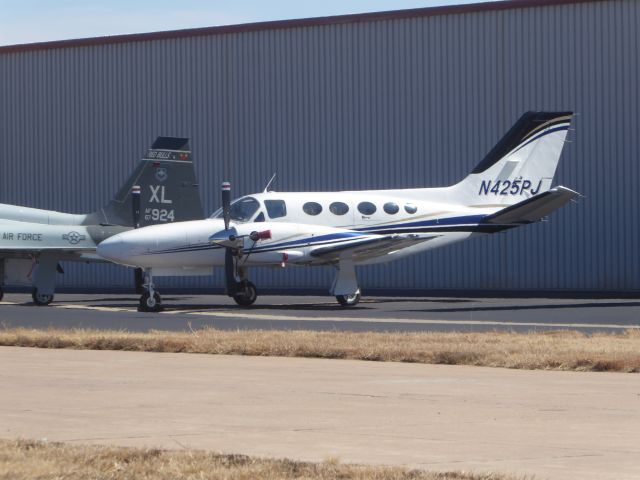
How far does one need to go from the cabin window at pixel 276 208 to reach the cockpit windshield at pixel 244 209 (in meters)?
0.28

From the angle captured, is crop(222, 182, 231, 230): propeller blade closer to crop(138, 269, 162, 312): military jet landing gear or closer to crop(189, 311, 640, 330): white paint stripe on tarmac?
crop(138, 269, 162, 312): military jet landing gear

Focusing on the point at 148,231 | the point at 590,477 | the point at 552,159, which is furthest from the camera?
the point at 552,159

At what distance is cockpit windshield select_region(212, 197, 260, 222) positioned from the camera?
99.7ft

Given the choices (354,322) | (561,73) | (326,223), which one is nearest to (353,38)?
(561,73)

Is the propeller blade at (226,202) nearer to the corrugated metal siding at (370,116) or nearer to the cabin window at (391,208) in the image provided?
the cabin window at (391,208)

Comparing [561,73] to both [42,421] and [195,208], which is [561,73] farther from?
[42,421]

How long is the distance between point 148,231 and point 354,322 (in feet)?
23.8

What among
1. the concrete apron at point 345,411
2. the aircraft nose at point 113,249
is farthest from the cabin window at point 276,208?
the concrete apron at point 345,411

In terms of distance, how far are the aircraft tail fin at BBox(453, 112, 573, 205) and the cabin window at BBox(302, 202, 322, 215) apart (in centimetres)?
490

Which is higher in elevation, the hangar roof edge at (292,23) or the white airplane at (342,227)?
the hangar roof edge at (292,23)

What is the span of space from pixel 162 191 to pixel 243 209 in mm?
5781

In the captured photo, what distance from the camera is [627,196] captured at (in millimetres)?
40000

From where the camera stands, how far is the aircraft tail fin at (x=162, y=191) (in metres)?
35.5

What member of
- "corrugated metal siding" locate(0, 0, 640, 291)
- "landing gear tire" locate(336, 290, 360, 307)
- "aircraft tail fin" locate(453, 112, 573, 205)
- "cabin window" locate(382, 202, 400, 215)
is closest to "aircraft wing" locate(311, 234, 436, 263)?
"landing gear tire" locate(336, 290, 360, 307)
